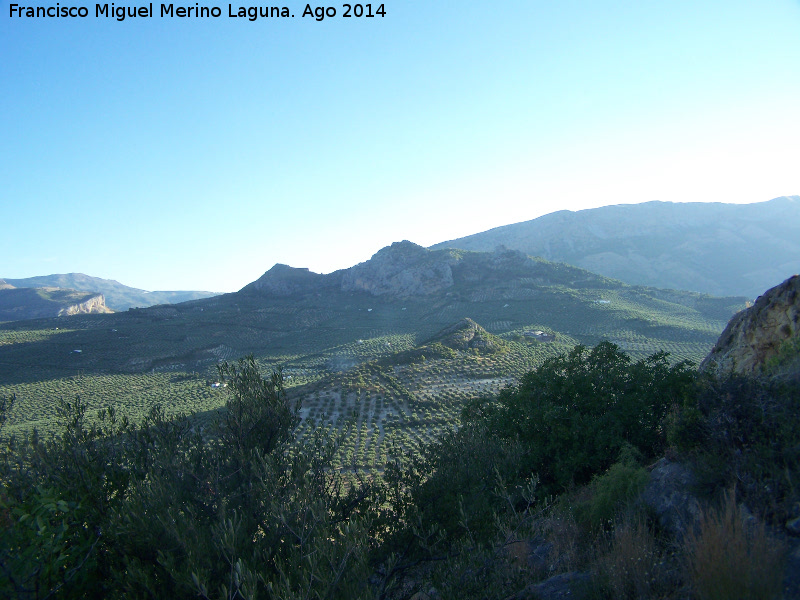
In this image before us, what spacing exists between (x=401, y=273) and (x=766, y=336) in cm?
11294

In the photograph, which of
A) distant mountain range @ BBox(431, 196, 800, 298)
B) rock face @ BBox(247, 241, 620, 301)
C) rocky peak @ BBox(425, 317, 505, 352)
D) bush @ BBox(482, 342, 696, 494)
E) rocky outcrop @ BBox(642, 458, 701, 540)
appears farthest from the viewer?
distant mountain range @ BBox(431, 196, 800, 298)

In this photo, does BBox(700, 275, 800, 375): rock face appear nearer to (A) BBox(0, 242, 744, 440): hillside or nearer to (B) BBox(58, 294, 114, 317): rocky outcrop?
(A) BBox(0, 242, 744, 440): hillside

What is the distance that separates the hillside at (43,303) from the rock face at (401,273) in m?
114

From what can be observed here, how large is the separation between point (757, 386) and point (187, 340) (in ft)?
269

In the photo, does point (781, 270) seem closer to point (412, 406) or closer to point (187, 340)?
point (412, 406)

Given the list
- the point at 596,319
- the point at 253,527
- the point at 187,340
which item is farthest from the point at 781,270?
the point at 253,527

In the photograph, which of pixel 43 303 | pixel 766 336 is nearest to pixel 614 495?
pixel 766 336

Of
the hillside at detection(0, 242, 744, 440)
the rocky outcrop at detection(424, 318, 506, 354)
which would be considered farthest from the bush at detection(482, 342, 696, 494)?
the rocky outcrop at detection(424, 318, 506, 354)

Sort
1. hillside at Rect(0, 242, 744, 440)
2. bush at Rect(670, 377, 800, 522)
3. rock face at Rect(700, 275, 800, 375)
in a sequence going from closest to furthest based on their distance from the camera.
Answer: bush at Rect(670, 377, 800, 522) → rock face at Rect(700, 275, 800, 375) → hillside at Rect(0, 242, 744, 440)

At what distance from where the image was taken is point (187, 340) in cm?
7594

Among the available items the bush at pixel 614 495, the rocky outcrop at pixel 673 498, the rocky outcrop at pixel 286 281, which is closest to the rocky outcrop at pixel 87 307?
the rocky outcrop at pixel 286 281

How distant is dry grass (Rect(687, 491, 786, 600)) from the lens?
164 inches

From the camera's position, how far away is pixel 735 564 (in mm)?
4320

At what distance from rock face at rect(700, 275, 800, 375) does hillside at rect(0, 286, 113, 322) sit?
633 ft
